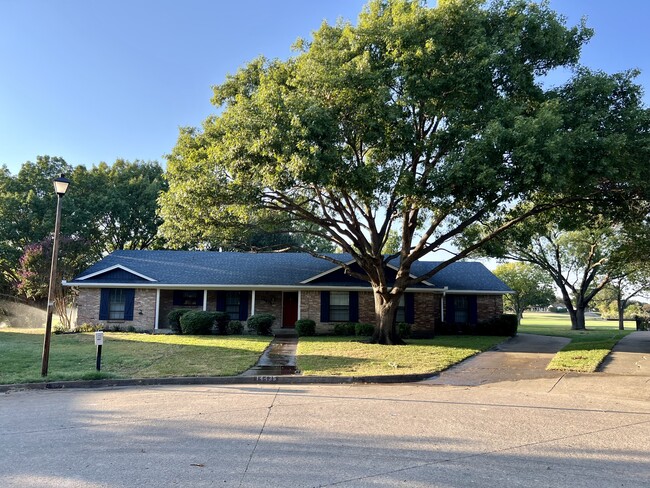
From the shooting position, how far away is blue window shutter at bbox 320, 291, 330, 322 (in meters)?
22.3

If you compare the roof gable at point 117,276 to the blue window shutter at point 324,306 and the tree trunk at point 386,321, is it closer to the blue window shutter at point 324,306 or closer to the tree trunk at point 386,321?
the blue window shutter at point 324,306

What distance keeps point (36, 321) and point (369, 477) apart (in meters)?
31.3

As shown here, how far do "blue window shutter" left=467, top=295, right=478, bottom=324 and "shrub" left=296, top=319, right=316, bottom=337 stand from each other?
8702 mm

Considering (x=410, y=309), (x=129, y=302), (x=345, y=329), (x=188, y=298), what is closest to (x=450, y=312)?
(x=410, y=309)

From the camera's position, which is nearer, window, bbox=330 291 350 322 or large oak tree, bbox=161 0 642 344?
large oak tree, bbox=161 0 642 344

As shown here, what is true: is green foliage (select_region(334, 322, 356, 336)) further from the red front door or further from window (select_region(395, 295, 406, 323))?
the red front door

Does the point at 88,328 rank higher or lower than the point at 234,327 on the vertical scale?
lower

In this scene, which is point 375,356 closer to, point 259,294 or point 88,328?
point 259,294

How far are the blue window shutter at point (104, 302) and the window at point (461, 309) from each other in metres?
17.6

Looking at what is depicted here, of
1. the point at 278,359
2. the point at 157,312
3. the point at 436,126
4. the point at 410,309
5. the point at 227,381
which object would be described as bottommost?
the point at 227,381

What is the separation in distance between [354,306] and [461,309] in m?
6.19

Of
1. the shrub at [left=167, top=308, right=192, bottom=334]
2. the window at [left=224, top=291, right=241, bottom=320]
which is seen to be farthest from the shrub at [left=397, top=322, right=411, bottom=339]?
the shrub at [left=167, top=308, right=192, bottom=334]

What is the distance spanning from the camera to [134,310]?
22.8m

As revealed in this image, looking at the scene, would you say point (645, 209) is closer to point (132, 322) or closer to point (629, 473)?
point (629, 473)
